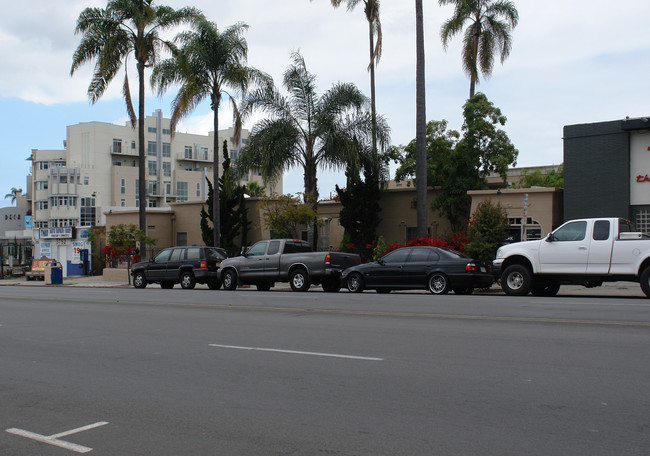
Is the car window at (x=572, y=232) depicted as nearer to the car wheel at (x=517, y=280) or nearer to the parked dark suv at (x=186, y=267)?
the car wheel at (x=517, y=280)

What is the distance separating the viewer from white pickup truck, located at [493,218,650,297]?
1622 centimetres

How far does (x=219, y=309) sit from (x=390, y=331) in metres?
6.04

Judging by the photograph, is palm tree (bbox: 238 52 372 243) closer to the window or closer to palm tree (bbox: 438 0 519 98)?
palm tree (bbox: 438 0 519 98)

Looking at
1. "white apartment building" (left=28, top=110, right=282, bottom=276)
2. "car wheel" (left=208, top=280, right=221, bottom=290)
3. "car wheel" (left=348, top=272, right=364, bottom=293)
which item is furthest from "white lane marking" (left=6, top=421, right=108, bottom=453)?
"white apartment building" (left=28, top=110, right=282, bottom=276)

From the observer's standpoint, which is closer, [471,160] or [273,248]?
[273,248]

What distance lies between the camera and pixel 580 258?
1692 cm

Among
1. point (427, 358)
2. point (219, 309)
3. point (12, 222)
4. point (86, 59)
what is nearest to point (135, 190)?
point (12, 222)

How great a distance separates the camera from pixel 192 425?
5.80 meters

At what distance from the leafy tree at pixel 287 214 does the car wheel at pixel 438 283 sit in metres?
11.7

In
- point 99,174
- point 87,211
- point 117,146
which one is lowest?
point 87,211

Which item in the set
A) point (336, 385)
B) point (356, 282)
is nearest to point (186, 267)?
point (356, 282)

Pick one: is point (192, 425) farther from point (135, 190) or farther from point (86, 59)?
point (135, 190)

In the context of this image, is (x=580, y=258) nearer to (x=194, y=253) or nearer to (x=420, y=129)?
(x=420, y=129)

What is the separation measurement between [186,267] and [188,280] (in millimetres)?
540
